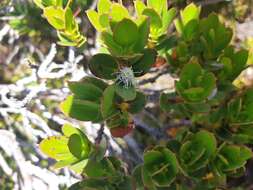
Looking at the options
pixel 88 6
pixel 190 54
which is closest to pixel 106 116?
pixel 190 54

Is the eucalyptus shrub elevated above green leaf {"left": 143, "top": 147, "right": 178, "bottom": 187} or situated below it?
above

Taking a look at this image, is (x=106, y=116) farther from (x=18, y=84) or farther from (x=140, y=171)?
(x=18, y=84)

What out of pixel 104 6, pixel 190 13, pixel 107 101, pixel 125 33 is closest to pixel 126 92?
pixel 107 101

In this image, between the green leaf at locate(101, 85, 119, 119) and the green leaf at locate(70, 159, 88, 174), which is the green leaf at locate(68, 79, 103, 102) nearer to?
the green leaf at locate(101, 85, 119, 119)

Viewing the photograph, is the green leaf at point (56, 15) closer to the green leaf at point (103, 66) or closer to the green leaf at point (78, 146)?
the green leaf at point (103, 66)

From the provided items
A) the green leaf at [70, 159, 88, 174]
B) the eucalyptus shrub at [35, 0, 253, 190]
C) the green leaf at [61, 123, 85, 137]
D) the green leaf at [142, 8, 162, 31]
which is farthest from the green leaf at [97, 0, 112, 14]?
the green leaf at [70, 159, 88, 174]

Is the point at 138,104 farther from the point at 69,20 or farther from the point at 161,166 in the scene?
the point at 69,20
